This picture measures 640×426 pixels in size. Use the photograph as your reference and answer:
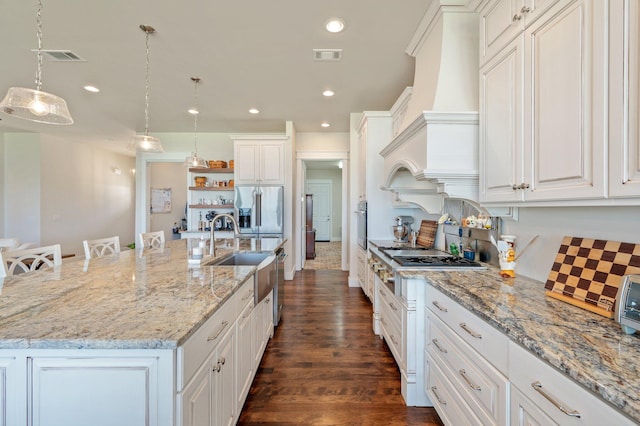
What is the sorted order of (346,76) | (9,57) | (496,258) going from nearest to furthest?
(496,258), (9,57), (346,76)

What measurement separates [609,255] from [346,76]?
118 inches

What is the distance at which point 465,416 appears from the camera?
4.27ft

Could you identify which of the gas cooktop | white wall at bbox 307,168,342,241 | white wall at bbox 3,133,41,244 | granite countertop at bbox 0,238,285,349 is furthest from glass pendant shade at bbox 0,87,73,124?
white wall at bbox 307,168,342,241

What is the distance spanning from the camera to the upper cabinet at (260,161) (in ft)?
16.6

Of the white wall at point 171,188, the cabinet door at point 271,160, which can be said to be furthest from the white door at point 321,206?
the cabinet door at point 271,160

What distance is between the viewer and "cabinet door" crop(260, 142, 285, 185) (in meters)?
5.06

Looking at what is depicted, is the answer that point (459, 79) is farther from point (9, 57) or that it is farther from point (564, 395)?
point (9, 57)

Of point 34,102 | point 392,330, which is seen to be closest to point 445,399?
point 392,330

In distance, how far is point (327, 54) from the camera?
2.89 m

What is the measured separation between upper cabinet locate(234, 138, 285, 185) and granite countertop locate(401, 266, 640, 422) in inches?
156

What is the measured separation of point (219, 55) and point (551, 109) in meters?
2.93

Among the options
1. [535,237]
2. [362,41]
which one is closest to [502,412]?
[535,237]

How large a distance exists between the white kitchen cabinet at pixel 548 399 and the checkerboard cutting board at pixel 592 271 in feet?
1.44

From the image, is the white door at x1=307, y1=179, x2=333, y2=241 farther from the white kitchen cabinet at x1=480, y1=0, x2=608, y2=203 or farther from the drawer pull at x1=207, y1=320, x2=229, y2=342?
the drawer pull at x1=207, y1=320, x2=229, y2=342
